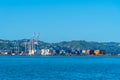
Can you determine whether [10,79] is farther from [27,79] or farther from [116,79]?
[116,79]

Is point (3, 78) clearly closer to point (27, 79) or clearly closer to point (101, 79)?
point (27, 79)

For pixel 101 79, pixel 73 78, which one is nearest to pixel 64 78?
pixel 73 78

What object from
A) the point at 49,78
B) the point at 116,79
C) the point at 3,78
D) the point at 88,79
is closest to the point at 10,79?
the point at 3,78

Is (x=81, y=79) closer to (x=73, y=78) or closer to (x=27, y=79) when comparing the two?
(x=73, y=78)

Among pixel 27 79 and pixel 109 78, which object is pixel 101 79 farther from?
pixel 27 79

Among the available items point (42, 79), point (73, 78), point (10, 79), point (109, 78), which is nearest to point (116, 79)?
point (109, 78)

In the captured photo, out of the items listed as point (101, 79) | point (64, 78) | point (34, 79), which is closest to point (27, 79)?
point (34, 79)
